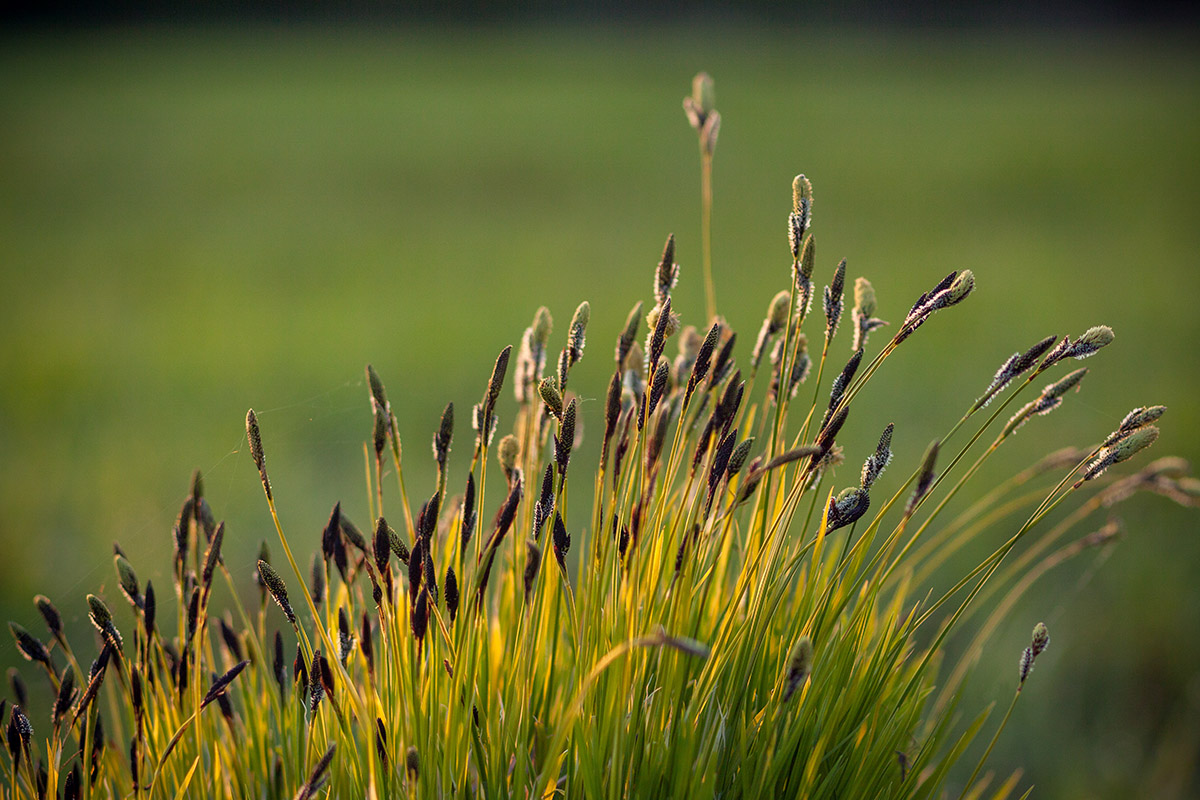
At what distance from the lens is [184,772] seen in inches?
28.7

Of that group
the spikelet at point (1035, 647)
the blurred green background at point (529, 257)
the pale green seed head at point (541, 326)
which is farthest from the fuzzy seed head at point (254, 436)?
the spikelet at point (1035, 647)

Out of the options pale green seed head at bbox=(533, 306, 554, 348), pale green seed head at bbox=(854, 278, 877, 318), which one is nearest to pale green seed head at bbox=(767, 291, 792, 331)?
pale green seed head at bbox=(854, 278, 877, 318)

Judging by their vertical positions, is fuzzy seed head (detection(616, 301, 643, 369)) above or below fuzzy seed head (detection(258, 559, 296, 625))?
above

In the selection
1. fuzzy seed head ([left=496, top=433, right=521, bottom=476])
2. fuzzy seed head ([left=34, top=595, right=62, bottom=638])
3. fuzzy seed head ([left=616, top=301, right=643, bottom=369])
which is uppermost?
fuzzy seed head ([left=616, top=301, right=643, bottom=369])

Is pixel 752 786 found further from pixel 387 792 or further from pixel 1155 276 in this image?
pixel 1155 276

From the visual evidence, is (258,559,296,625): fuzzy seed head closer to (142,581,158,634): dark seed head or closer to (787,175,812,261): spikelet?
(142,581,158,634): dark seed head

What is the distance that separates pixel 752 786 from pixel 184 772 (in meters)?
0.49

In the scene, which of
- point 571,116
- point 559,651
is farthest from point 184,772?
point 571,116

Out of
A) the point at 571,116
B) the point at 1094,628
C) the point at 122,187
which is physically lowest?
the point at 1094,628

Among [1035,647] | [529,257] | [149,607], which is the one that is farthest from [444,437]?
[529,257]

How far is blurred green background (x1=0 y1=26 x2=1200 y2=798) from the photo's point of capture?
7.18 feet

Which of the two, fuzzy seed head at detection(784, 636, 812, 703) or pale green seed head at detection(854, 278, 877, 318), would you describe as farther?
pale green seed head at detection(854, 278, 877, 318)

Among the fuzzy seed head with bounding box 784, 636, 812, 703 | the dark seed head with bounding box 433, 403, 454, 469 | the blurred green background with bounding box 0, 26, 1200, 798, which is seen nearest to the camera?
the fuzzy seed head with bounding box 784, 636, 812, 703

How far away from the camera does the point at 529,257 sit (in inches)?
206
